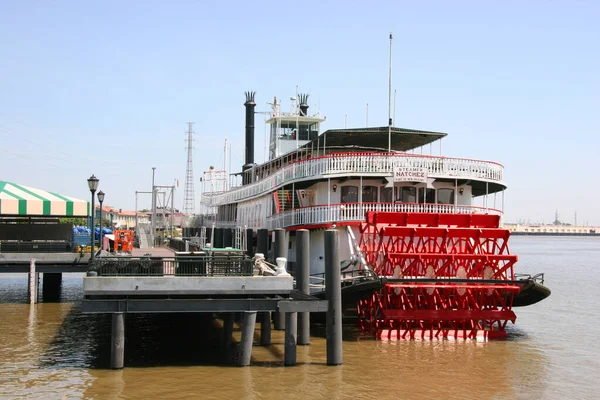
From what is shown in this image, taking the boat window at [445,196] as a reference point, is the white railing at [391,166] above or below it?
above

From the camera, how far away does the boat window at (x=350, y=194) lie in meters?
22.0

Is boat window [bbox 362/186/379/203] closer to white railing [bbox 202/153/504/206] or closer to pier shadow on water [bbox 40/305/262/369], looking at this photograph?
white railing [bbox 202/153/504/206]

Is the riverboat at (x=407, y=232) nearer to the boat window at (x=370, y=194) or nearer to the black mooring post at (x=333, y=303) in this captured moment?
the boat window at (x=370, y=194)

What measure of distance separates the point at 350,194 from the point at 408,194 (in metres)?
1.89

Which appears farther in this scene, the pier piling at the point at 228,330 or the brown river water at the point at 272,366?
the pier piling at the point at 228,330

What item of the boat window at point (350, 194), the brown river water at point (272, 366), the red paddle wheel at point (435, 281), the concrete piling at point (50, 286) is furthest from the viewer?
the concrete piling at point (50, 286)

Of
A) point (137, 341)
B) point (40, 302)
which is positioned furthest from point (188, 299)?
point (40, 302)

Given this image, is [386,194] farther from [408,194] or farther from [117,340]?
[117,340]

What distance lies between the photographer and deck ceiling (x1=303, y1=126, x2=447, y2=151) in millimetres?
22953

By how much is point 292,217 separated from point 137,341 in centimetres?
665

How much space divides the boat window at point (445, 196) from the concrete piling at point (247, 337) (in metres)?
10.2

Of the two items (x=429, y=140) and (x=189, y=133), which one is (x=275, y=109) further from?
(x=189, y=133)

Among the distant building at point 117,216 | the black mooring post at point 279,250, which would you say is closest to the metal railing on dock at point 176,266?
the black mooring post at point 279,250

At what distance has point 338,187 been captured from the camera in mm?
21953
